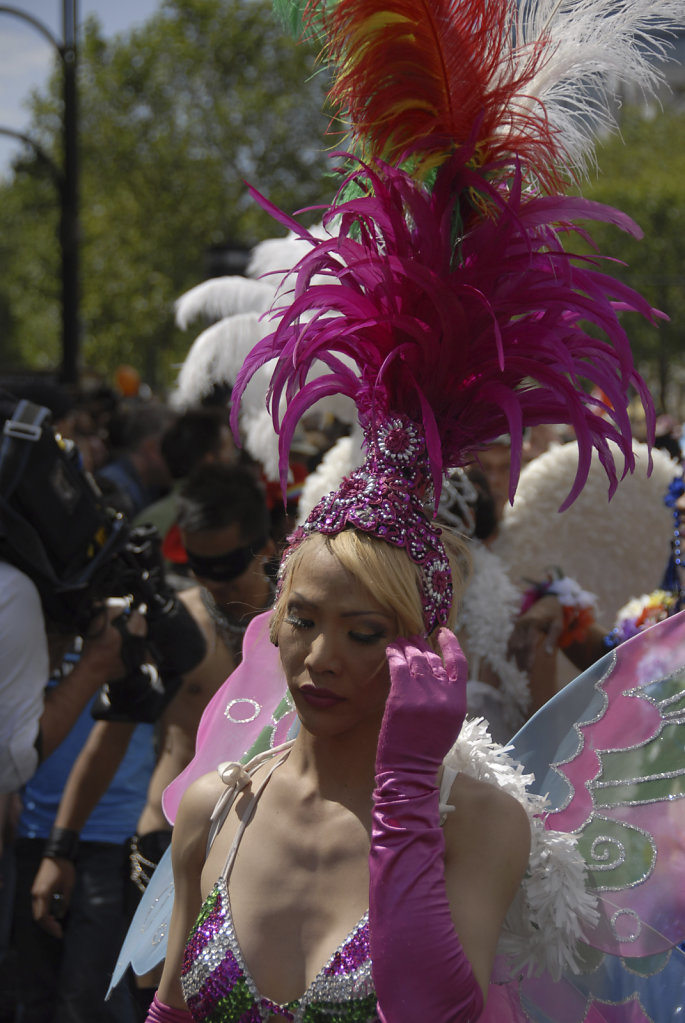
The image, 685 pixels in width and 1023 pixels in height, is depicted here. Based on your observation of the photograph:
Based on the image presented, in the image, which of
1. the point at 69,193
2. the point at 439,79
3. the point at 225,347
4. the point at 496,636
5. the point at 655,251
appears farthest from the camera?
the point at 655,251

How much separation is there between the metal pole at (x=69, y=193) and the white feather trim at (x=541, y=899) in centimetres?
897

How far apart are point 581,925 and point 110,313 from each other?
1021 inches

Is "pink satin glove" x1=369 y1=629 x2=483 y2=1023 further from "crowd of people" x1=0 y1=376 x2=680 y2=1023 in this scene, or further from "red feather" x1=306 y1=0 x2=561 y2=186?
"crowd of people" x1=0 y1=376 x2=680 y2=1023

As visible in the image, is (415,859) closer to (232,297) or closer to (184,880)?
(184,880)

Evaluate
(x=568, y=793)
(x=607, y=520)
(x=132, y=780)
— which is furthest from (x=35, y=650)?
(x=607, y=520)

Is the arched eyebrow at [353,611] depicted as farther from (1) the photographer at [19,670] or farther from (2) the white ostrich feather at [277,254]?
(2) the white ostrich feather at [277,254]

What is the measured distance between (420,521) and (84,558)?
125 centimetres

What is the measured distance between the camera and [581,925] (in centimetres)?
200

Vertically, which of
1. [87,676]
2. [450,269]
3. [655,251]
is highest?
[450,269]

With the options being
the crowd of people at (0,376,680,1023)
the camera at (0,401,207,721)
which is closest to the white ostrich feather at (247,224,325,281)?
the crowd of people at (0,376,680,1023)

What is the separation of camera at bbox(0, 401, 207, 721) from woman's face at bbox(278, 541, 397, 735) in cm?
111

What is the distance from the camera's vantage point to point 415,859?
1670 millimetres

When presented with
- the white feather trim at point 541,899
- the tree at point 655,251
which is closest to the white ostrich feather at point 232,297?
the white feather trim at point 541,899

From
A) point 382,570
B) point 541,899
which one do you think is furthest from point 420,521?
point 541,899
